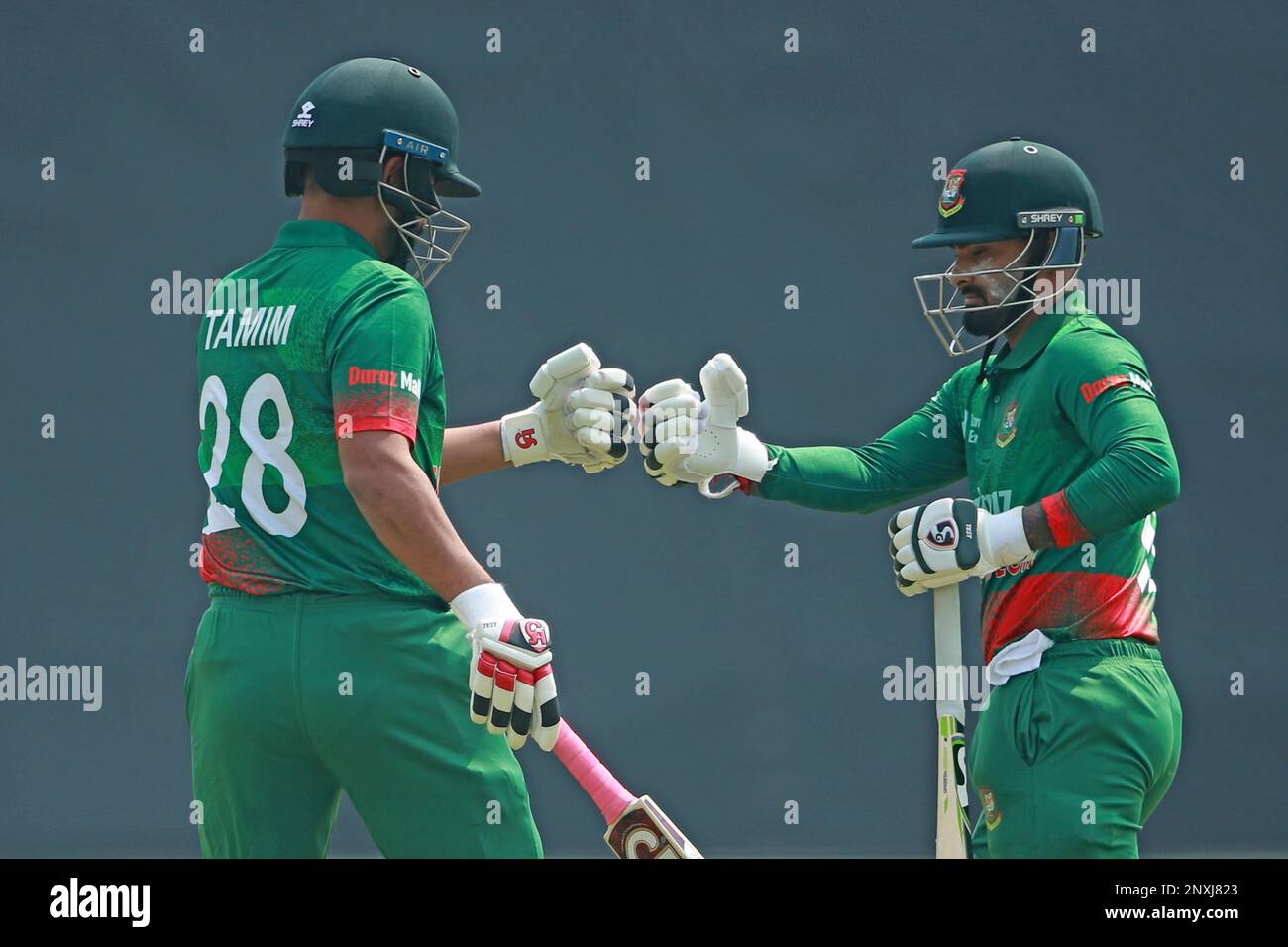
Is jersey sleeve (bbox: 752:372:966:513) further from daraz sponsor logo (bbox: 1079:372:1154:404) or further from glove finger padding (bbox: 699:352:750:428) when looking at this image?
daraz sponsor logo (bbox: 1079:372:1154:404)

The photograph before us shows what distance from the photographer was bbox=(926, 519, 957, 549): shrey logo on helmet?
4.09 m

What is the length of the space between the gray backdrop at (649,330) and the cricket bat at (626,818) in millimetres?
2508

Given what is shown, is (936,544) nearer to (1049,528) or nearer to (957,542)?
(957,542)

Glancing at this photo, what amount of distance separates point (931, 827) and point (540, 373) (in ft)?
9.54

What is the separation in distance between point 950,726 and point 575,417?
3.60 ft

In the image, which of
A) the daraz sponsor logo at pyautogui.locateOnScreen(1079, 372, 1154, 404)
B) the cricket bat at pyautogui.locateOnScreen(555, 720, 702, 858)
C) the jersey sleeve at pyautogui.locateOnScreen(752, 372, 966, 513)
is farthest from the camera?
the jersey sleeve at pyautogui.locateOnScreen(752, 372, 966, 513)

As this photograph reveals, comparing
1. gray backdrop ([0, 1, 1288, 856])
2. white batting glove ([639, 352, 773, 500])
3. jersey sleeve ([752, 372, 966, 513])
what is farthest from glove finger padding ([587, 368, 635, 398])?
gray backdrop ([0, 1, 1288, 856])

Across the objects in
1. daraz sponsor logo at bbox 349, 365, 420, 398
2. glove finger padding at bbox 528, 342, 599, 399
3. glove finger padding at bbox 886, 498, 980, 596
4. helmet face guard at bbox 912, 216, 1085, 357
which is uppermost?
helmet face guard at bbox 912, 216, 1085, 357

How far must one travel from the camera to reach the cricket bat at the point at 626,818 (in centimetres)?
419

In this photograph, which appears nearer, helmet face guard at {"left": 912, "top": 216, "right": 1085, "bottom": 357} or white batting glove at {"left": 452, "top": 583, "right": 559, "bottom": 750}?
white batting glove at {"left": 452, "top": 583, "right": 559, "bottom": 750}

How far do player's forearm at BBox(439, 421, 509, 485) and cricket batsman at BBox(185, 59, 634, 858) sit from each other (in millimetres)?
753

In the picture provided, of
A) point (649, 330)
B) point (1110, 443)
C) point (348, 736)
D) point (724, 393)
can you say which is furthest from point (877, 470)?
point (649, 330)

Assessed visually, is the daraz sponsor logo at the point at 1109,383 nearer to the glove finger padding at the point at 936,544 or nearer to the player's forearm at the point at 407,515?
the glove finger padding at the point at 936,544

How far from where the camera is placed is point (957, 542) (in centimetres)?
408
